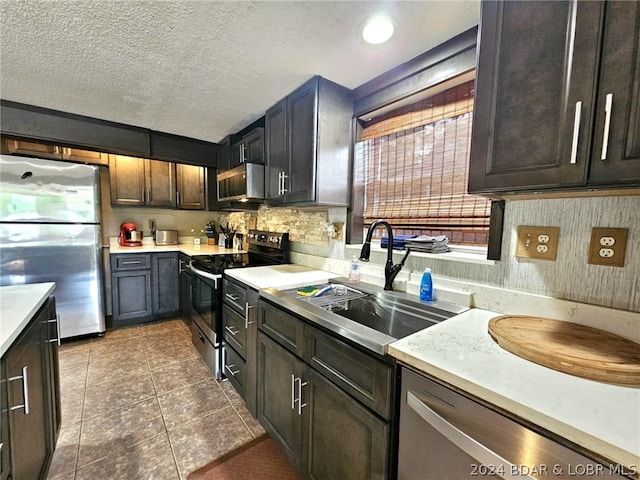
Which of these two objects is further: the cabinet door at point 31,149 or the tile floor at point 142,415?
the cabinet door at point 31,149

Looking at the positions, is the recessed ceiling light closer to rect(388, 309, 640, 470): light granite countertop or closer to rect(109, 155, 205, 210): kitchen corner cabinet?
rect(388, 309, 640, 470): light granite countertop

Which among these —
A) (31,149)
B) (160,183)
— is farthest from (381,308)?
(31,149)

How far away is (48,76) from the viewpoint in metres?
1.73

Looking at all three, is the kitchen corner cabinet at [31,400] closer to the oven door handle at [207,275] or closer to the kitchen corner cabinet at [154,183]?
the oven door handle at [207,275]

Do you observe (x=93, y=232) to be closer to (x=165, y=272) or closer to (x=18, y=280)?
(x=18, y=280)

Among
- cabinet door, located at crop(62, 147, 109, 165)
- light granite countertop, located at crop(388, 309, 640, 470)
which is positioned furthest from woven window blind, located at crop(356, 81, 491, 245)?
cabinet door, located at crop(62, 147, 109, 165)

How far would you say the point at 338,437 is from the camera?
1038mm

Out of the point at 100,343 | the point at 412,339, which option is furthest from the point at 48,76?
the point at 412,339

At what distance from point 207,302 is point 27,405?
1.29 metres

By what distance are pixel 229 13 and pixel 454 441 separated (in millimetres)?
1758

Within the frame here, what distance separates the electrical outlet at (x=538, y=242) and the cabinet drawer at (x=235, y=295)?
150 centimetres

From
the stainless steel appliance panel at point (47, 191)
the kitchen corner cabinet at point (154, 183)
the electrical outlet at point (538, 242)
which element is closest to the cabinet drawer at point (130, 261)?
the stainless steel appliance panel at point (47, 191)

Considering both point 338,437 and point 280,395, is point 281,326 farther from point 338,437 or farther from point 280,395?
point 338,437

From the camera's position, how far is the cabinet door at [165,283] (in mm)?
3281
